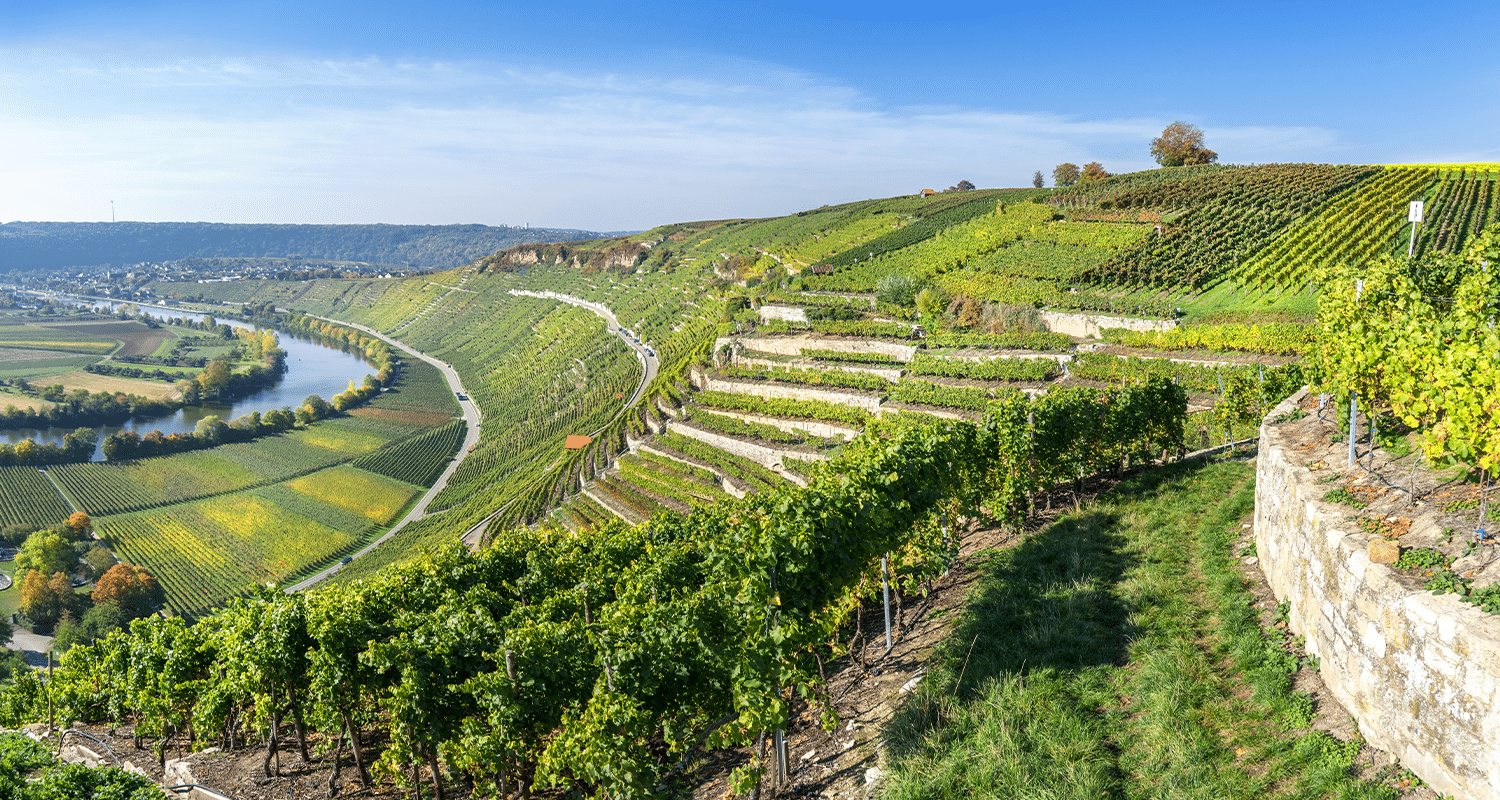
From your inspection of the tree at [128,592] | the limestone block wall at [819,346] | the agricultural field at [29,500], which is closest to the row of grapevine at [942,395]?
the limestone block wall at [819,346]

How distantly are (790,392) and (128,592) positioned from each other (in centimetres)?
7332

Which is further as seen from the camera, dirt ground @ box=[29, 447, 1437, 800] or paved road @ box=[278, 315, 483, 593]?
paved road @ box=[278, 315, 483, 593]

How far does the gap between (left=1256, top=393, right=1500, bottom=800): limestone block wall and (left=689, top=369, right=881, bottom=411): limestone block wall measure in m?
31.6

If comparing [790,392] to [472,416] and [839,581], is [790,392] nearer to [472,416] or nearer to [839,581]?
[839,581]

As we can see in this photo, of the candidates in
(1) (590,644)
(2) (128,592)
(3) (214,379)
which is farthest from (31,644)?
(3) (214,379)

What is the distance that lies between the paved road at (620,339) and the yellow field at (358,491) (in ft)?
116

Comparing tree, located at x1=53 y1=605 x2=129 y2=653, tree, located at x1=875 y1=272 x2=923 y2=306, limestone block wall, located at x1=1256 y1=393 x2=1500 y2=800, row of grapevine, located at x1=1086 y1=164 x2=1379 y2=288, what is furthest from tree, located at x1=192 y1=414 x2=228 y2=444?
limestone block wall, located at x1=1256 y1=393 x2=1500 y2=800

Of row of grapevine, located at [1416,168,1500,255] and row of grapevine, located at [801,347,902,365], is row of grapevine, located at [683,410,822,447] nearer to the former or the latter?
row of grapevine, located at [801,347,902,365]

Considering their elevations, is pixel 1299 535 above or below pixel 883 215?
below

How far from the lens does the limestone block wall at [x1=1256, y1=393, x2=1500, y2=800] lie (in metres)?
7.05

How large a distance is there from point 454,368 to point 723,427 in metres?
143

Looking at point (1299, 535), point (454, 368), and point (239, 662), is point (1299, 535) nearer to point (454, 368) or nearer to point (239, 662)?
point (239, 662)

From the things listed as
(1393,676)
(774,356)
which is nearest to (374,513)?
(774,356)

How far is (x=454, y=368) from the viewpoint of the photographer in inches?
6816
